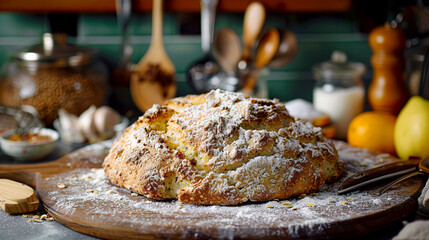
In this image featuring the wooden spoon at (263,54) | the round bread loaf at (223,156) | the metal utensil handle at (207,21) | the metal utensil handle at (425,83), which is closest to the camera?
the round bread loaf at (223,156)

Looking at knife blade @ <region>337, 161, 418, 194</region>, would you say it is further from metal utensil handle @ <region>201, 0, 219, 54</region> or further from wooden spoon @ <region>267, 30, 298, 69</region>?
metal utensil handle @ <region>201, 0, 219, 54</region>

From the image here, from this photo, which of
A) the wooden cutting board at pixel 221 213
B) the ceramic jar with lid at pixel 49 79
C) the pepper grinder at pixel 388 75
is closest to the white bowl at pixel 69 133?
the ceramic jar with lid at pixel 49 79

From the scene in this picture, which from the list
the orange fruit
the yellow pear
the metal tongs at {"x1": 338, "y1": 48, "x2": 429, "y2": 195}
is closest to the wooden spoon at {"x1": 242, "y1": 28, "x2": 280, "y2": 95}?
the orange fruit

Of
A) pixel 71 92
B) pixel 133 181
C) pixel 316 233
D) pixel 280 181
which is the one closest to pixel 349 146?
pixel 280 181

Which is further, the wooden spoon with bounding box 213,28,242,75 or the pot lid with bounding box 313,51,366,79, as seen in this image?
the wooden spoon with bounding box 213,28,242,75

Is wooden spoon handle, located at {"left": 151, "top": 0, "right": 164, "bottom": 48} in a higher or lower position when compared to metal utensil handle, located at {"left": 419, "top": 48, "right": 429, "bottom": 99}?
higher

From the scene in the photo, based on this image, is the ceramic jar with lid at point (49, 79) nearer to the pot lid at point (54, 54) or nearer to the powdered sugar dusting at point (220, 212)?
the pot lid at point (54, 54)

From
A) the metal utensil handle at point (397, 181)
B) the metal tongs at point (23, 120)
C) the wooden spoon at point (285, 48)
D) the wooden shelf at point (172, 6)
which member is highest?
the wooden shelf at point (172, 6)
